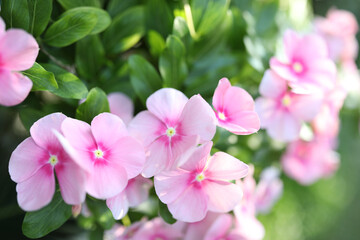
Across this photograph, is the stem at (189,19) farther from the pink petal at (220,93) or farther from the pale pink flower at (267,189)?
the pale pink flower at (267,189)

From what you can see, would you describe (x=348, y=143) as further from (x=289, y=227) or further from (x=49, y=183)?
(x=49, y=183)

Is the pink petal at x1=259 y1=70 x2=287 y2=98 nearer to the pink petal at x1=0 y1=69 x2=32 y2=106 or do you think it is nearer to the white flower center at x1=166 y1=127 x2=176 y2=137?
the white flower center at x1=166 y1=127 x2=176 y2=137

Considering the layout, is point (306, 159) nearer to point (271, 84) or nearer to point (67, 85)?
point (271, 84)

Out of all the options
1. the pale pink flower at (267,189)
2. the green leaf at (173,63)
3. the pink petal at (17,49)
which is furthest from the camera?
the pale pink flower at (267,189)

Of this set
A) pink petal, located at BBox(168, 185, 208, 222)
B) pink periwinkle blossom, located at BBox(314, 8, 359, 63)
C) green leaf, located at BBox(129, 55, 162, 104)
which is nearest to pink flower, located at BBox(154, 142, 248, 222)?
pink petal, located at BBox(168, 185, 208, 222)

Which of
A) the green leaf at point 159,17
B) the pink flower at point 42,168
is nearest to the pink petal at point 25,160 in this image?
the pink flower at point 42,168

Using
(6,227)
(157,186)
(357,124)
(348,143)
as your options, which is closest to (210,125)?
(157,186)

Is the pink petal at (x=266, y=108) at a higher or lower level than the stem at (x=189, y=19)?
lower
